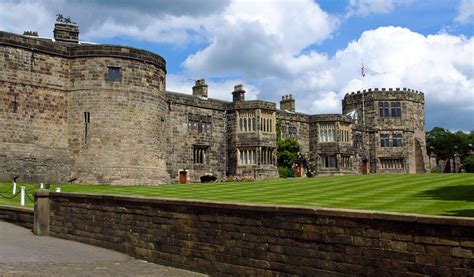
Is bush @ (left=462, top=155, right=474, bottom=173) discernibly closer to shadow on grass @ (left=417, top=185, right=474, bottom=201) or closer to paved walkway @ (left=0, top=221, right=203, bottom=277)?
shadow on grass @ (left=417, top=185, right=474, bottom=201)

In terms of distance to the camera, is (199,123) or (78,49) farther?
(199,123)

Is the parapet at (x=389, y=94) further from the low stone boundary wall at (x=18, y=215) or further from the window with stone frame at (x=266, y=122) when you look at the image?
the low stone boundary wall at (x=18, y=215)

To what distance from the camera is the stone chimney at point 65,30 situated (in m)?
40.7

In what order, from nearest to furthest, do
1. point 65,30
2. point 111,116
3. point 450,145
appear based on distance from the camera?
point 111,116 < point 65,30 < point 450,145

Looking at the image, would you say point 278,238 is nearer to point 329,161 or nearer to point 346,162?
point 329,161

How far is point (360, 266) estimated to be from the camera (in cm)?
856

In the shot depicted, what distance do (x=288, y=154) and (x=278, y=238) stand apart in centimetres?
4386

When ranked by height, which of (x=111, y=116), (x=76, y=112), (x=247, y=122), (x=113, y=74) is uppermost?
(x=113, y=74)

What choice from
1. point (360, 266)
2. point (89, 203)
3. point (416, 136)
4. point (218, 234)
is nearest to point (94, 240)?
point (89, 203)

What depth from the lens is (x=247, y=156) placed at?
→ 159 ft

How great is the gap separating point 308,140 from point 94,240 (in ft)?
151

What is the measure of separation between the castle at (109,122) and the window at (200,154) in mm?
94

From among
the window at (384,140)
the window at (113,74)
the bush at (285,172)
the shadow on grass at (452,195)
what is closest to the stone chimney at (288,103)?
the bush at (285,172)

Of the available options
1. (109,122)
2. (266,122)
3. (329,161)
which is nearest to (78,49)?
(109,122)
